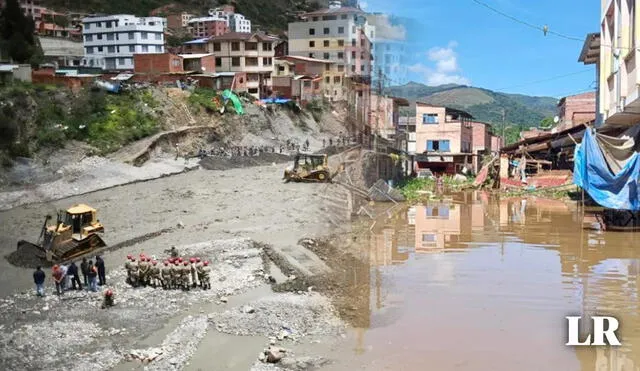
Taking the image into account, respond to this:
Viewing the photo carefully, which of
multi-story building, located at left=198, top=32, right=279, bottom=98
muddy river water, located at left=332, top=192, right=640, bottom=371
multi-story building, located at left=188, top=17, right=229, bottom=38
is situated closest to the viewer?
muddy river water, located at left=332, top=192, right=640, bottom=371

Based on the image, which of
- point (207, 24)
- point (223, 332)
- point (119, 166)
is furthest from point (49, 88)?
point (207, 24)

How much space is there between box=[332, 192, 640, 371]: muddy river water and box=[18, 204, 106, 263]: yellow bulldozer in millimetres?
8641

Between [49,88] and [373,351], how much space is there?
35221mm

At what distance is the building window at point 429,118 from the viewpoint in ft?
173

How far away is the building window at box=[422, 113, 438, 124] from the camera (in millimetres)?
52719

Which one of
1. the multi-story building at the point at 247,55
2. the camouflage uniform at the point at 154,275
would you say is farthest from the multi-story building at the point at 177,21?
the camouflage uniform at the point at 154,275

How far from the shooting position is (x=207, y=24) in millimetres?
86562

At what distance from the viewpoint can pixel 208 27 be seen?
86.4 m

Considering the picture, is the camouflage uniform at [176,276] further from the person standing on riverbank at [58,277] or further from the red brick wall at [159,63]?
the red brick wall at [159,63]

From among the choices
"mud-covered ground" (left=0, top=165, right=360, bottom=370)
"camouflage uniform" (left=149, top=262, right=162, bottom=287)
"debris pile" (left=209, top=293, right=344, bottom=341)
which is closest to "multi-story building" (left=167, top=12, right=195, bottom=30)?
Answer: "mud-covered ground" (left=0, top=165, right=360, bottom=370)

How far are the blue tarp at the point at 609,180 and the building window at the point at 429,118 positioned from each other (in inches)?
1169

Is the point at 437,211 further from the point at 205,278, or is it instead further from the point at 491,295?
the point at 205,278

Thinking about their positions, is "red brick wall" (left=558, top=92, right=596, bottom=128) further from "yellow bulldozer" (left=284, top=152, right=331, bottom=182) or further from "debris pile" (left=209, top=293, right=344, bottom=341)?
"debris pile" (left=209, top=293, right=344, bottom=341)

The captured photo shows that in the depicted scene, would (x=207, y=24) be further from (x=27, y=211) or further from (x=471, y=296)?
(x=471, y=296)
